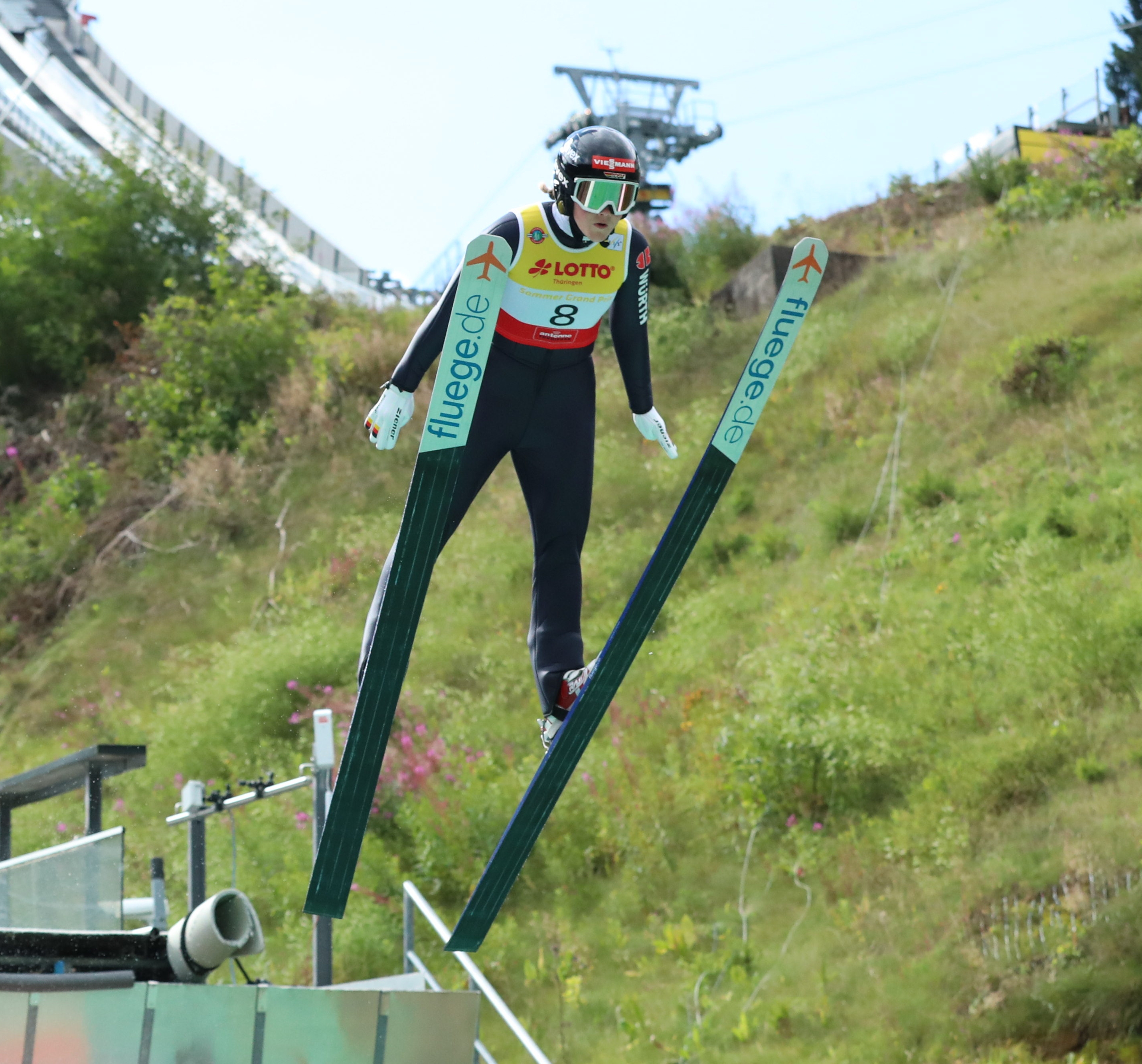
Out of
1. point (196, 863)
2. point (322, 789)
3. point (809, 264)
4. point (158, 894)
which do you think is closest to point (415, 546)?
point (809, 264)

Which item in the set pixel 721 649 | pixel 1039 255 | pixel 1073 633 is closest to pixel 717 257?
pixel 1039 255

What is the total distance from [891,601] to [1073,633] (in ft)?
5.24

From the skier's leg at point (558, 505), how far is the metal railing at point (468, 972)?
2.52m

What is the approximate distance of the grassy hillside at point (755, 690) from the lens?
7.23 metres

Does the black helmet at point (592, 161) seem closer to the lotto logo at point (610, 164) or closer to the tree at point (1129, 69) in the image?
the lotto logo at point (610, 164)

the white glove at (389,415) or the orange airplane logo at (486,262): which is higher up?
the orange airplane logo at (486,262)

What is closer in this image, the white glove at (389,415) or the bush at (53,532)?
the white glove at (389,415)

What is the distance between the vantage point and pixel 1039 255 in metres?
13.2

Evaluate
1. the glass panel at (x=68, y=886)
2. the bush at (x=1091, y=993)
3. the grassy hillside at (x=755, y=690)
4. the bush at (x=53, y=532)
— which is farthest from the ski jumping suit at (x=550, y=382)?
the bush at (x=53, y=532)

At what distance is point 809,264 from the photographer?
12.5 feet

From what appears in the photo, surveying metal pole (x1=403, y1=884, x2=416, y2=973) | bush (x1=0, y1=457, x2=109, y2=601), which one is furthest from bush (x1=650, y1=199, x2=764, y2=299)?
metal pole (x1=403, y1=884, x2=416, y2=973)

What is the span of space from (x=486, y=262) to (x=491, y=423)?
1.98 ft

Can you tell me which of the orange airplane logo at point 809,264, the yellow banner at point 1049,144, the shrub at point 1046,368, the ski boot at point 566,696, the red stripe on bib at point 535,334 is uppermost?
the yellow banner at point 1049,144

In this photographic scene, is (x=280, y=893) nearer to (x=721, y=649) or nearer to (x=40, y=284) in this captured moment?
(x=721, y=649)
